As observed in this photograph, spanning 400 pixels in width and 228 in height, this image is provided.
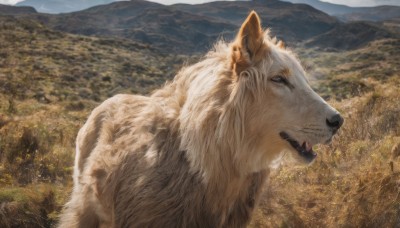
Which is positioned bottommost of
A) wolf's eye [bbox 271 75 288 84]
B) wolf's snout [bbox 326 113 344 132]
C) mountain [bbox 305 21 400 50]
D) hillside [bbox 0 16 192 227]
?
mountain [bbox 305 21 400 50]

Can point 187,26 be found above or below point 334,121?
below

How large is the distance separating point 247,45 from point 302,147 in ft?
3.15

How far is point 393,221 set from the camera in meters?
3.98

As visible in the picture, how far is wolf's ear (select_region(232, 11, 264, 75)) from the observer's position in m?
3.20

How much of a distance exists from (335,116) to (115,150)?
1989mm

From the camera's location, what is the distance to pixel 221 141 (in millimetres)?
3168

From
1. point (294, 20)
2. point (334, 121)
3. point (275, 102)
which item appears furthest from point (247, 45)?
point (294, 20)

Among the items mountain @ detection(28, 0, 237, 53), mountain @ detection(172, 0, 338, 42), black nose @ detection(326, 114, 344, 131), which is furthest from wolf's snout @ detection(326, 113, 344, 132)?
mountain @ detection(172, 0, 338, 42)

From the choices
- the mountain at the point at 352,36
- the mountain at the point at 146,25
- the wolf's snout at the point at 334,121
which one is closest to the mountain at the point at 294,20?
the mountain at the point at 146,25

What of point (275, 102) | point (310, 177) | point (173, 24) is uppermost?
point (275, 102)

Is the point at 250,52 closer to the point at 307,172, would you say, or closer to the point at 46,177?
the point at 307,172

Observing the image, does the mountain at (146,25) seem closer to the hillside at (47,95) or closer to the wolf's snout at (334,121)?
the hillside at (47,95)

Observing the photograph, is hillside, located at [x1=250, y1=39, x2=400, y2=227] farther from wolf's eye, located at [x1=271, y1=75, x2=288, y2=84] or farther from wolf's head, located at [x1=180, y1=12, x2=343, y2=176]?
wolf's eye, located at [x1=271, y1=75, x2=288, y2=84]

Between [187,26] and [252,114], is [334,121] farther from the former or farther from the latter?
[187,26]
